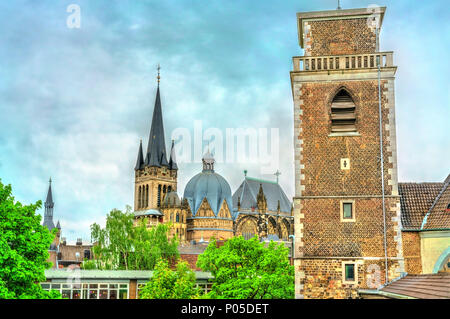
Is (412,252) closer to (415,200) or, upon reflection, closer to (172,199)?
(415,200)

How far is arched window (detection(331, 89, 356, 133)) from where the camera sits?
24.6 meters

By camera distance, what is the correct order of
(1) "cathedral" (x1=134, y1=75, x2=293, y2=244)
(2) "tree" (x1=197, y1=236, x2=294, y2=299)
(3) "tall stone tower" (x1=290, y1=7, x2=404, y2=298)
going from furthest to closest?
1. (1) "cathedral" (x1=134, y1=75, x2=293, y2=244)
2. (2) "tree" (x1=197, y1=236, x2=294, y2=299)
3. (3) "tall stone tower" (x1=290, y1=7, x2=404, y2=298)

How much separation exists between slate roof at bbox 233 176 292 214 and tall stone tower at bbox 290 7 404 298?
102 meters

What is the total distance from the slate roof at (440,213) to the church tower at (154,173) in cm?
9473

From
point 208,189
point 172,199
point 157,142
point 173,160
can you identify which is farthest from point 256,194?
point 157,142

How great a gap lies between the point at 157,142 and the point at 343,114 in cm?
9770

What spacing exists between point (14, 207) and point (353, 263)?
15.5 m

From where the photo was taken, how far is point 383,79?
2447 cm

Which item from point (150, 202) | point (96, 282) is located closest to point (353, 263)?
point (96, 282)

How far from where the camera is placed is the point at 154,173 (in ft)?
389

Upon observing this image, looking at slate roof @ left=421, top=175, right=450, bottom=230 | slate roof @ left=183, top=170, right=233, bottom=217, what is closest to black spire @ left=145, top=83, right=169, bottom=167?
slate roof @ left=183, top=170, right=233, bottom=217

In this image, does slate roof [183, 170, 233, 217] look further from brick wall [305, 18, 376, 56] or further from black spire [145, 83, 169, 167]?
brick wall [305, 18, 376, 56]

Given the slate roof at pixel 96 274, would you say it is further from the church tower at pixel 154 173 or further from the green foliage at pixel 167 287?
the church tower at pixel 154 173

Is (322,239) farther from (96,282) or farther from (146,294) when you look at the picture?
(96,282)
